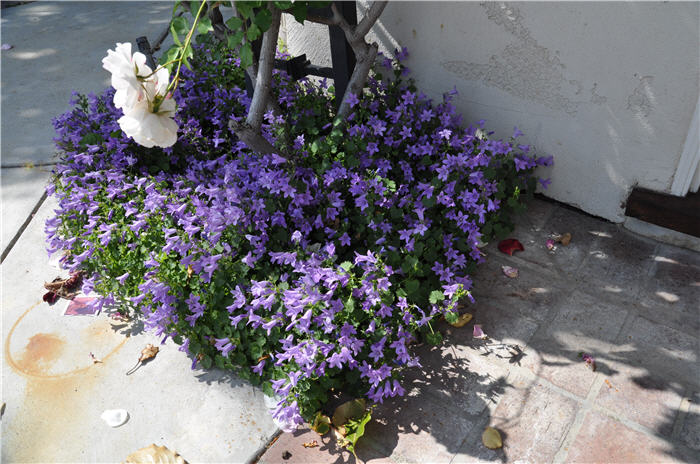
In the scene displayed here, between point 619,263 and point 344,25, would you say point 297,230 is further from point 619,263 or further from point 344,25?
point 619,263

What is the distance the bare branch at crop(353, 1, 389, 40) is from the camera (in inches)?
111

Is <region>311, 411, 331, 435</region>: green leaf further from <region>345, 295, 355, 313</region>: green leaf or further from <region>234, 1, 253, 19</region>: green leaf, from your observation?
<region>234, 1, 253, 19</region>: green leaf

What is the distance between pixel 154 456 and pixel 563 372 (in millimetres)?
1779

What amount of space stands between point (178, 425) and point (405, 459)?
0.99 meters

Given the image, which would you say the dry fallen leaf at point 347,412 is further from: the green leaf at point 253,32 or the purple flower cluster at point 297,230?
the green leaf at point 253,32

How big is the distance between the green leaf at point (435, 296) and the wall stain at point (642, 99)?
1.36 meters

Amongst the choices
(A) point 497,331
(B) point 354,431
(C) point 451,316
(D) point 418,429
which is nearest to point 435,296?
(C) point 451,316

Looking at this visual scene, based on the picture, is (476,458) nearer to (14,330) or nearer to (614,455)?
(614,455)

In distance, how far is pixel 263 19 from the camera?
2396 mm

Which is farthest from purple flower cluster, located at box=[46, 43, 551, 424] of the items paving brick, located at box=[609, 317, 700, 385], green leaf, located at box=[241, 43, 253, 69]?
paving brick, located at box=[609, 317, 700, 385]

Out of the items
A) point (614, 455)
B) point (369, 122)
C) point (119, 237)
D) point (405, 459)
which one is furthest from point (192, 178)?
point (614, 455)

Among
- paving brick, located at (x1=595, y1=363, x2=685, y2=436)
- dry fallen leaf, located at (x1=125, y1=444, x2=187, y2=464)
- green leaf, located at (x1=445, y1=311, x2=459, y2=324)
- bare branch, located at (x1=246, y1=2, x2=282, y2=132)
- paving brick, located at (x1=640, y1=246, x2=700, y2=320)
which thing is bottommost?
dry fallen leaf, located at (x1=125, y1=444, x2=187, y2=464)

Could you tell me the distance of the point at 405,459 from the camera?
7.52 feet

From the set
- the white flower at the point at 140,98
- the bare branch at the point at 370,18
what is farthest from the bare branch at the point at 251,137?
the bare branch at the point at 370,18
